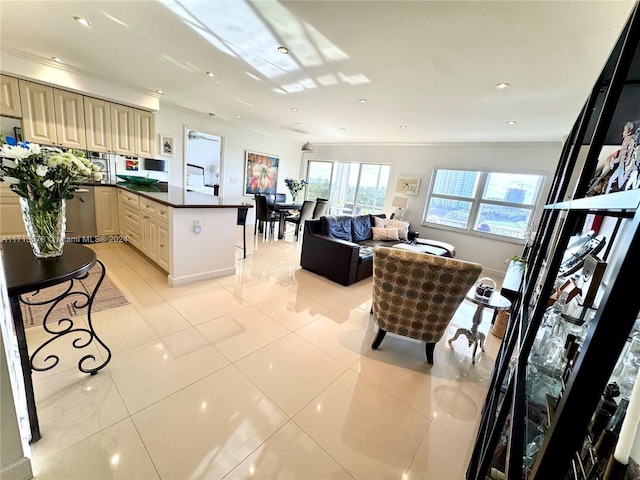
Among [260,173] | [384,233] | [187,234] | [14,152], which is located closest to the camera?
[14,152]

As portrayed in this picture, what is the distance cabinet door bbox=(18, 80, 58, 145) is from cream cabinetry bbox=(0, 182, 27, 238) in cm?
78

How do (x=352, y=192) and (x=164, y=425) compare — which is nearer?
(x=164, y=425)

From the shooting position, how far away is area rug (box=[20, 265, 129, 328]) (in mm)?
2244

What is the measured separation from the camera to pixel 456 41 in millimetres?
1982

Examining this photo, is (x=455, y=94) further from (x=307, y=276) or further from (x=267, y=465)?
(x=267, y=465)

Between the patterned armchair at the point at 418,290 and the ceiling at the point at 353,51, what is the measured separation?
167 cm

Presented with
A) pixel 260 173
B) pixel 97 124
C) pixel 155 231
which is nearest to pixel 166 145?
pixel 97 124

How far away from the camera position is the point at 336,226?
13.8ft

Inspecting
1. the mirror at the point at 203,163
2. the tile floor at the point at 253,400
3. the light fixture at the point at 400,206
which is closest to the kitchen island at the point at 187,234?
the tile floor at the point at 253,400

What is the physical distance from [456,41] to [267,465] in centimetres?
307

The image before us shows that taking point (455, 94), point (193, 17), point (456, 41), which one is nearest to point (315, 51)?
point (193, 17)

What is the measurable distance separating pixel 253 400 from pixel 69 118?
15.9ft

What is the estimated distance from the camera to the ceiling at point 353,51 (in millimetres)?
1756

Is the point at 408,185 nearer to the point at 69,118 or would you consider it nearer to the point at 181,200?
the point at 181,200
